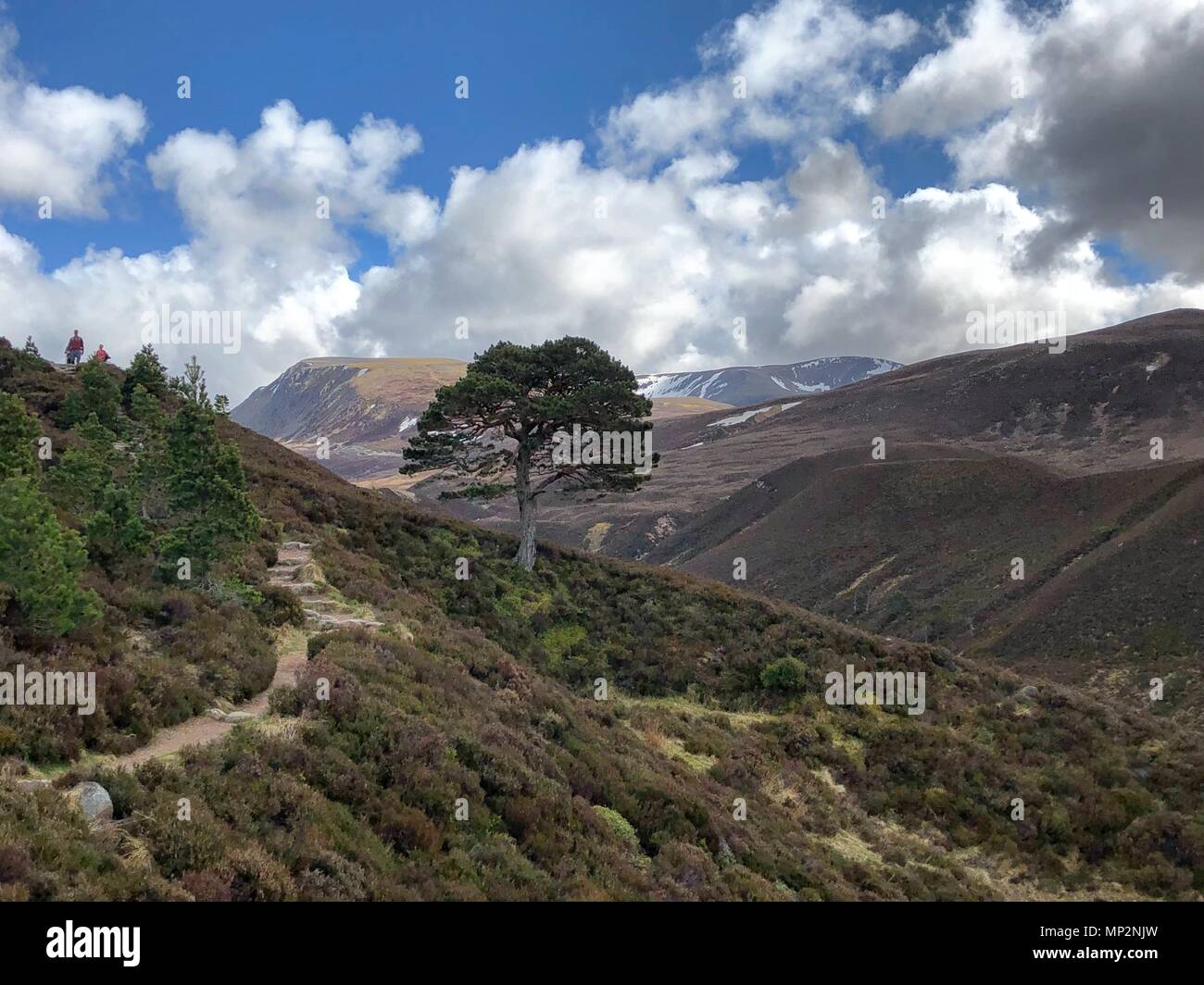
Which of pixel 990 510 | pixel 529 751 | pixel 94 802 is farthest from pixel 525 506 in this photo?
pixel 990 510

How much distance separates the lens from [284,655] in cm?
1330

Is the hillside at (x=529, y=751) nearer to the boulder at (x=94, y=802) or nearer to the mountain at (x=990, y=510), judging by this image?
the boulder at (x=94, y=802)

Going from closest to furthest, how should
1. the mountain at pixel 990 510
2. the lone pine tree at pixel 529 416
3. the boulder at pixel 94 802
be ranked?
the boulder at pixel 94 802 → the lone pine tree at pixel 529 416 → the mountain at pixel 990 510

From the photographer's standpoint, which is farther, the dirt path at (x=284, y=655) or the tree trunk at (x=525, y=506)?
the tree trunk at (x=525, y=506)

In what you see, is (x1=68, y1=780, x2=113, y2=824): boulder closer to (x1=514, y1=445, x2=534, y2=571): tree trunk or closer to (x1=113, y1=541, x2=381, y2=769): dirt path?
(x1=113, y1=541, x2=381, y2=769): dirt path

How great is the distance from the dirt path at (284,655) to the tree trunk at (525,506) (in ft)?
28.7

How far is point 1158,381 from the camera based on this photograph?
387 ft

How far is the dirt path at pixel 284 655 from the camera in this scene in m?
8.84

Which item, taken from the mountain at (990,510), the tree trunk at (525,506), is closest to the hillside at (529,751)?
the tree trunk at (525,506)

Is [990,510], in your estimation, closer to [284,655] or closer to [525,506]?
[525,506]

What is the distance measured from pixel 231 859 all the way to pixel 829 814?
1317 centimetres

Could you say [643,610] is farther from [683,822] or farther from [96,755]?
[96,755]

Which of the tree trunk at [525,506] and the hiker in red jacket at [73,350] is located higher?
the hiker in red jacket at [73,350]
